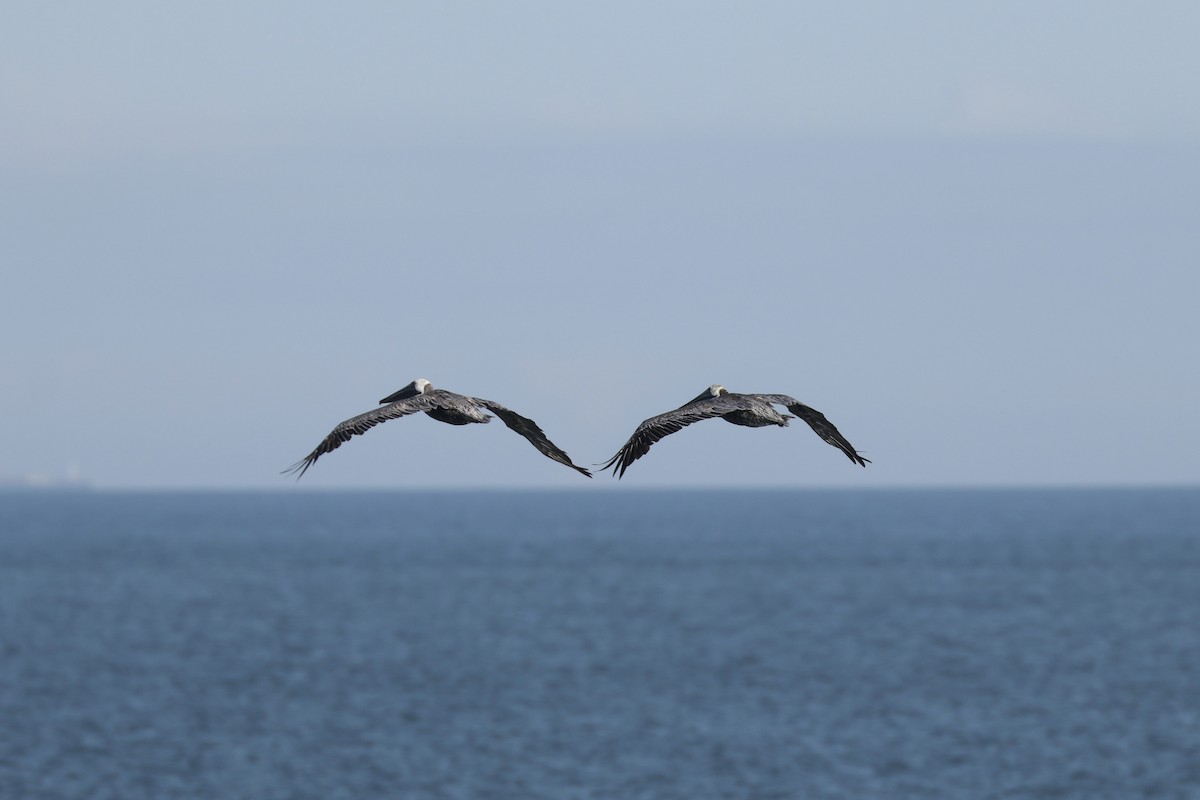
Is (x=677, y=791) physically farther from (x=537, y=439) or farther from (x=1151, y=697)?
(x=537, y=439)

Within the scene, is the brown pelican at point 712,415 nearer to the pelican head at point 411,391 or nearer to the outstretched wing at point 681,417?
the outstretched wing at point 681,417

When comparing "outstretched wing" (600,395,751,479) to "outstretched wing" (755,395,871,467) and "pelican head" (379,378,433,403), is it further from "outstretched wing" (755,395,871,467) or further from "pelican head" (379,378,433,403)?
"pelican head" (379,378,433,403)

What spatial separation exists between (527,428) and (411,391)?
81 centimetres

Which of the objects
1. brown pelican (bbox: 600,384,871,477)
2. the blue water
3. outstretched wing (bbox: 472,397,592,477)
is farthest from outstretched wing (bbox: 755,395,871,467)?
the blue water

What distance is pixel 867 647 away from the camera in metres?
162

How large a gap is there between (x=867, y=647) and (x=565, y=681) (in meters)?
39.7

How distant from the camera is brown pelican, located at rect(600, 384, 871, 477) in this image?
9.07 meters

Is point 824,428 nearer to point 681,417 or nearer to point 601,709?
point 681,417

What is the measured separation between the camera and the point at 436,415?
967 cm

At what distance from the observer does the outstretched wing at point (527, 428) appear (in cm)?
957

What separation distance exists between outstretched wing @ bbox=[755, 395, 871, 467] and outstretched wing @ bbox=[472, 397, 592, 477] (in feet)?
4.41

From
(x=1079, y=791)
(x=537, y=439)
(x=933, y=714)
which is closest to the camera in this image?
(x=537, y=439)

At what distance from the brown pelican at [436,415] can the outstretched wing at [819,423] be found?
138cm

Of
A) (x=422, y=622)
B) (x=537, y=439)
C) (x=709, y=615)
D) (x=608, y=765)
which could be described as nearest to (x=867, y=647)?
(x=709, y=615)
